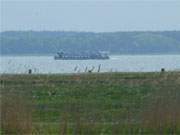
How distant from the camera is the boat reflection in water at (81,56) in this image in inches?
4427

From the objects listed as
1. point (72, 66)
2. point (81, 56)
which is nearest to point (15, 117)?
point (72, 66)

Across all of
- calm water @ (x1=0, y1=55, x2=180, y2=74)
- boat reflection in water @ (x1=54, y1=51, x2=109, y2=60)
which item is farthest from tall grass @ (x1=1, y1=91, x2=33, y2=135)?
boat reflection in water @ (x1=54, y1=51, x2=109, y2=60)

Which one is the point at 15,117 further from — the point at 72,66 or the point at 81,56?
the point at 81,56

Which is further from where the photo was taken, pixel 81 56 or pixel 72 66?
pixel 81 56

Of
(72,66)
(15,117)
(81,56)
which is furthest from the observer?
(81,56)

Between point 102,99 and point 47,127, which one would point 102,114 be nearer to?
point 47,127

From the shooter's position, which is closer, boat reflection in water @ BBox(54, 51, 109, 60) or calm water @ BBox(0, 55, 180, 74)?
calm water @ BBox(0, 55, 180, 74)

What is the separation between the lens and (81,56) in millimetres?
116750

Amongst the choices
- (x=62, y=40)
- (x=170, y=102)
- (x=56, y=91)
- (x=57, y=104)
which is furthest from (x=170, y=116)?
(x=62, y=40)

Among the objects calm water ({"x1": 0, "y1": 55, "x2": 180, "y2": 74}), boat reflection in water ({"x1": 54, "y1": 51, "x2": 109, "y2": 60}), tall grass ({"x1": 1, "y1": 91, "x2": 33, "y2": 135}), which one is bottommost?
tall grass ({"x1": 1, "y1": 91, "x2": 33, "y2": 135})

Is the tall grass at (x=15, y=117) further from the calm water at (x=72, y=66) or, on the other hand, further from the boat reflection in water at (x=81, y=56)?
the boat reflection in water at (x=81, y=56)

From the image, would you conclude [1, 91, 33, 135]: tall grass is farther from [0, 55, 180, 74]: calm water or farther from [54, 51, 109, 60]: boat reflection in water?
[54, 51, 109, 60]: boat reflection in water

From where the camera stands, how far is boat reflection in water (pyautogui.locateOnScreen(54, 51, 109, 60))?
112438mm

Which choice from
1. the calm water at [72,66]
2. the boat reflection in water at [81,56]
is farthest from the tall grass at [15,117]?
the boat reflection in water at [81,56]
